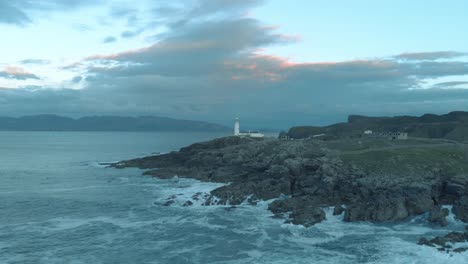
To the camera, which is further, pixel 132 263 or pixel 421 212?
pixel 421 212

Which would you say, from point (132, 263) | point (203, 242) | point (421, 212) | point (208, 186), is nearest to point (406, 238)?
point (421, 212)

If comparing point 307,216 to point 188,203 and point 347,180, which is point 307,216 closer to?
point 347,180

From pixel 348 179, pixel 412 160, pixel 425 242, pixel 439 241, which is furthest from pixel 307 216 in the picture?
pixel 412 160

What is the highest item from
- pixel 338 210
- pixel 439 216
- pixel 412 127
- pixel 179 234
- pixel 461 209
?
pixel 412 127

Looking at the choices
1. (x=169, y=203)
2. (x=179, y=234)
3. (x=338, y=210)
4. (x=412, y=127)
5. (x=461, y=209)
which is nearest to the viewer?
(x=179, y=234)

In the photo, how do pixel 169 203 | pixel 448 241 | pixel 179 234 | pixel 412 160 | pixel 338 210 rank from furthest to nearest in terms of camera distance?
pixel 412 160, pixel 169 203, pixel 338 210, pixel 179 234, pixel 448 241

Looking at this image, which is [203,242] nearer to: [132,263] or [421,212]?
[132,263]

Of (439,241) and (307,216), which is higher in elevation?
(307,216)
